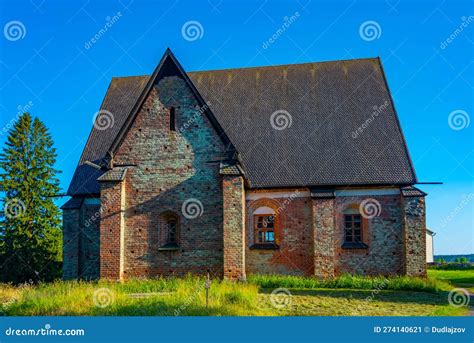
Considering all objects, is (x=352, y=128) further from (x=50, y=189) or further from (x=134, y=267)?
(x=50, y=189)

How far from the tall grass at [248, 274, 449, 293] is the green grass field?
0.04 meters

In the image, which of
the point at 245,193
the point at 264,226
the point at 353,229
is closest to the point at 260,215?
the point at 264,226

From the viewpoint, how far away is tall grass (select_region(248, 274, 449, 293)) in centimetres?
1819

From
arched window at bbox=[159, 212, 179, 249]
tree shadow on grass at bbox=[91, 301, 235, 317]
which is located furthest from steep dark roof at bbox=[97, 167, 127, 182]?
tree shadow on grass at bbox=[91, 301, 235, 317]

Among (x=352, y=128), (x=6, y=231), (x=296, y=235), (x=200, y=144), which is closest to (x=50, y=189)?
(x=6, y=231)

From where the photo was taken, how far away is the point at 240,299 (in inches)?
524

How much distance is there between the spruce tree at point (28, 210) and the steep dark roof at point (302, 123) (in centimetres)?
759

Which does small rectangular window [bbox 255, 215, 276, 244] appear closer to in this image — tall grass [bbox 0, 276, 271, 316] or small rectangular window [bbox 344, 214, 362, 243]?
small rectangular window [bbox 344, 214, 362, 243]

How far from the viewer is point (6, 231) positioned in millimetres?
28578

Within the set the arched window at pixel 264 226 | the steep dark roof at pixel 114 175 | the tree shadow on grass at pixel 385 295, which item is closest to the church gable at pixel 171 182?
the steep dark roof at pixel 114 175

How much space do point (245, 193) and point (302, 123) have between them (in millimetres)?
5233

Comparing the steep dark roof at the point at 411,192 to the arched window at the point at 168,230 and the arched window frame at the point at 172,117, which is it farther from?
the arched window frame at the point at 172,117

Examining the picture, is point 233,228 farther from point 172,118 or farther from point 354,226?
point 354,226

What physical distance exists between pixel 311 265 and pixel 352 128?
24.6 feet
